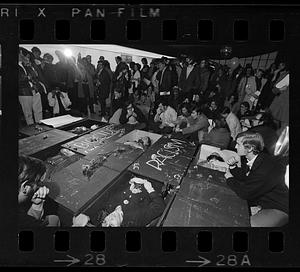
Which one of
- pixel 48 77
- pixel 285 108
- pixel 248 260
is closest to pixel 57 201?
pixel 48 77

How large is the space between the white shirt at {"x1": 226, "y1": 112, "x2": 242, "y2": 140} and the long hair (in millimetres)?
781

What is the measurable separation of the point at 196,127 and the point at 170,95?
0.55 feet

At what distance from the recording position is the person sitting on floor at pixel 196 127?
1.58m

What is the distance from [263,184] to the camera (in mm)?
1559

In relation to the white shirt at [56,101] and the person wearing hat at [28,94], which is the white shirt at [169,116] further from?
the person wearing hat at [28,94]

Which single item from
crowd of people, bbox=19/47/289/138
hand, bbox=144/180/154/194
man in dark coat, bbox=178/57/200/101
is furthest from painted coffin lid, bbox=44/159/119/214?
man in dark coat, bbox=178/57/200/101

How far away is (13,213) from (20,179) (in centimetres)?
14

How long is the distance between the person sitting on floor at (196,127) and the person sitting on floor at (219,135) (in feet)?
0.09

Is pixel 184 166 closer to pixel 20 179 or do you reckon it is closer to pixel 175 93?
pixel 175 93

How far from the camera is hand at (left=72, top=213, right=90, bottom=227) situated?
1.56 m

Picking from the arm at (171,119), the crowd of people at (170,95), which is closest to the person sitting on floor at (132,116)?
the crowd of people at (170,95)

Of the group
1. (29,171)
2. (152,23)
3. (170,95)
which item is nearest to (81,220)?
(29,171)

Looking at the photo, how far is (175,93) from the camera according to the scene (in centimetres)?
158

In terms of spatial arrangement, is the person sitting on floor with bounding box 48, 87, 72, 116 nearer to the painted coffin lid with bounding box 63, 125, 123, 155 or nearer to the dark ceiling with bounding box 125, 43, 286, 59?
the painted coffin lid with bounding box 63, 125, 123, 155
